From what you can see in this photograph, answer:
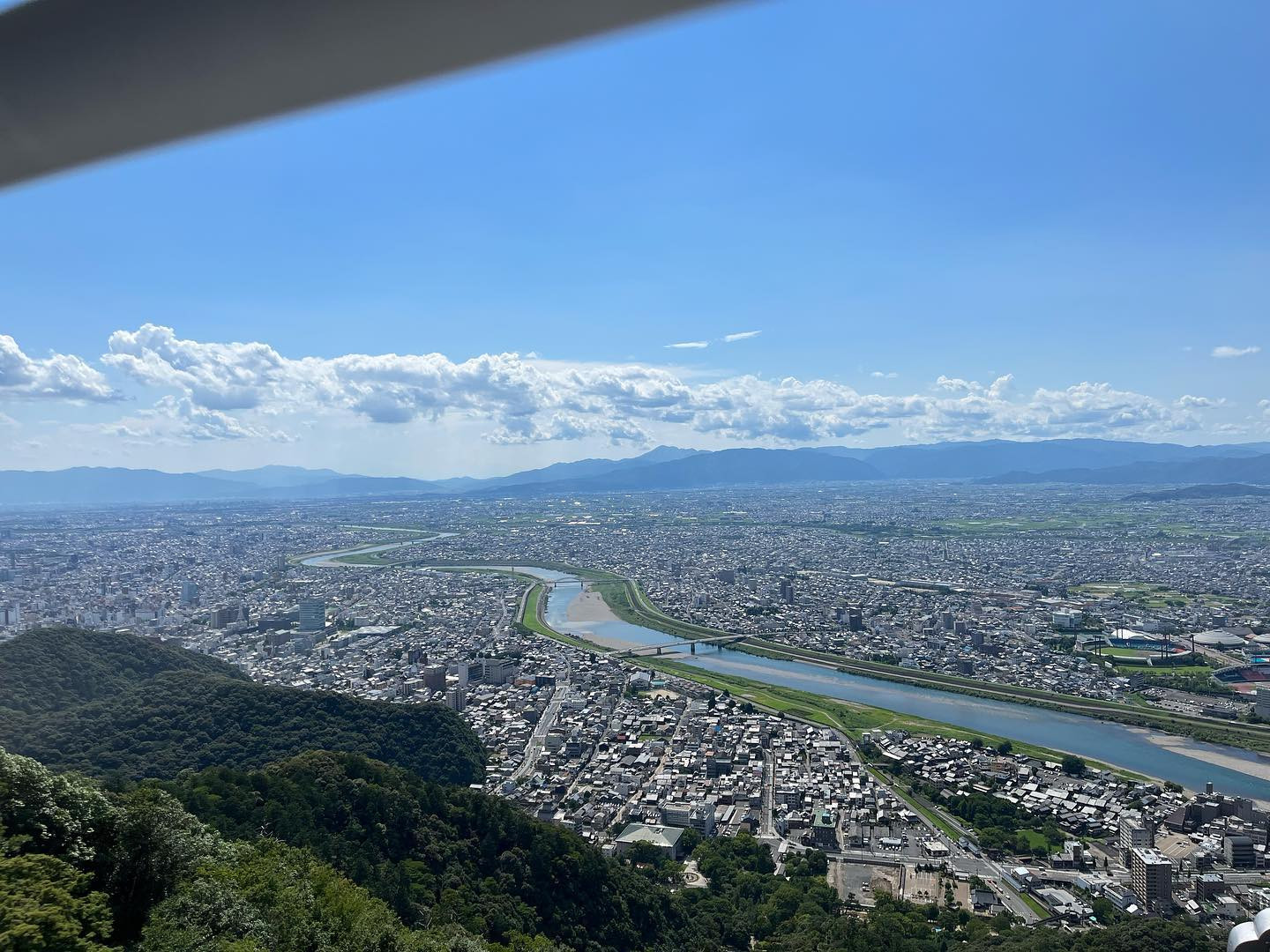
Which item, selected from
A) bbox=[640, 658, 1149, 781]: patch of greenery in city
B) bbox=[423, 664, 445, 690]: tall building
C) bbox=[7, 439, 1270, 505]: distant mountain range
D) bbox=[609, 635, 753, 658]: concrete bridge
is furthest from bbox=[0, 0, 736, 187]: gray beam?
bbox=[7, 439, 1270, 505]: distant mountain range

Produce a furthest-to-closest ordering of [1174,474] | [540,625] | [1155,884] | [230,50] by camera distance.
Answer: [1174,474]
[540,625]
[1155,884]
[230,50]

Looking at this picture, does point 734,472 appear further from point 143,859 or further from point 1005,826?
point 143,859

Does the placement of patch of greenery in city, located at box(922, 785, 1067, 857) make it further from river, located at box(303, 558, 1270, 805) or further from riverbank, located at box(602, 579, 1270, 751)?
riverbank, located at box(602, 579, 1270, 751)

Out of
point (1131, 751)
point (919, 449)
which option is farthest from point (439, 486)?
point (1131, 751)

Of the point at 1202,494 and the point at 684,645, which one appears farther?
the point at 1202,494

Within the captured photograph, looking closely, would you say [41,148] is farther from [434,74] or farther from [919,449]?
[919,449]

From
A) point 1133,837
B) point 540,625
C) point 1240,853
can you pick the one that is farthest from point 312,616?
point 1240,853
